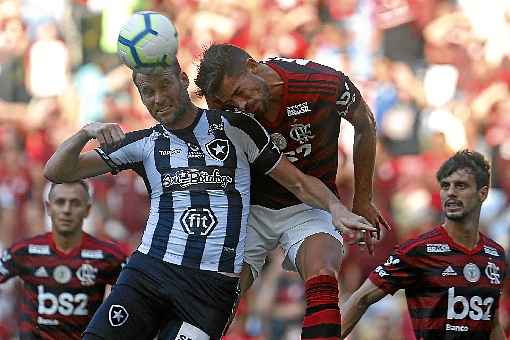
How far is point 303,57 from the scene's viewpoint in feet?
45.0

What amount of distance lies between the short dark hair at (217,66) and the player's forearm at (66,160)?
2.37 feet

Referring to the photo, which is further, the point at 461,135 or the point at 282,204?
the point at 461,135

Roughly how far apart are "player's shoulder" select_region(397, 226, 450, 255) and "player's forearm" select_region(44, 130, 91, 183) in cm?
204

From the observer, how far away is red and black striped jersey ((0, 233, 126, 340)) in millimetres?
8617

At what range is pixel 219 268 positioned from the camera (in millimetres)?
6434

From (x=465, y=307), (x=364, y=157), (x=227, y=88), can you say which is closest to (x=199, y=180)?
(x=227, y=88)

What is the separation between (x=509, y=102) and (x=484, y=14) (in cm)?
132

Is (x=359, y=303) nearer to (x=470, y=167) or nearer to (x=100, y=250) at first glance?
(x=470, y=167)

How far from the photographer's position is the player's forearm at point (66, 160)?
20.6ft

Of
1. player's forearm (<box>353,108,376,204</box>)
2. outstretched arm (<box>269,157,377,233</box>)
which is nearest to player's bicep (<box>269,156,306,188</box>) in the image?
outstretched arm (<box>269,157,377,233</box>)

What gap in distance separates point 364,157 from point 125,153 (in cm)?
142

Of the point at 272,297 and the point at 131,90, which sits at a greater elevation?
the point at 131,90

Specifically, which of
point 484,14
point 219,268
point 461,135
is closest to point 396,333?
point 461,135

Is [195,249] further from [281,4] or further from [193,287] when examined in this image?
[281,4]
